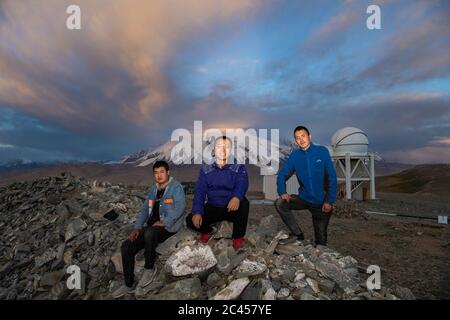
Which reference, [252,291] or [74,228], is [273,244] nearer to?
[252,291]

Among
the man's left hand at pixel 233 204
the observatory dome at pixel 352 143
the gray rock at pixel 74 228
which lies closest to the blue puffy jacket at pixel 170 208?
the man's left hand at pixel 233 204

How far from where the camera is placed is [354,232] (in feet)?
38.3

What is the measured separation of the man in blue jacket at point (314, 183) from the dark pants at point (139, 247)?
2981 millimetres

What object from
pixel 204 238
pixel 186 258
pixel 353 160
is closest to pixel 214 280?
pixel 186 258

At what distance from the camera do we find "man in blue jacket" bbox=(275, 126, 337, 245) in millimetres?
6383

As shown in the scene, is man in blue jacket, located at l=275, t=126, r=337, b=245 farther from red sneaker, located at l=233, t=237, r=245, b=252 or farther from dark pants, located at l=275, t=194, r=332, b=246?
red sneaker, located at l=233, t=237, r=245, b=252

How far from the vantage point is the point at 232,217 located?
5.58m

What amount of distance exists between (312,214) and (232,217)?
83.4 inches

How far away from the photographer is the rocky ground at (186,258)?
4.91 m

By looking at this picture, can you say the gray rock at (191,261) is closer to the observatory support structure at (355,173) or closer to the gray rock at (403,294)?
the gray rock at (403,294)

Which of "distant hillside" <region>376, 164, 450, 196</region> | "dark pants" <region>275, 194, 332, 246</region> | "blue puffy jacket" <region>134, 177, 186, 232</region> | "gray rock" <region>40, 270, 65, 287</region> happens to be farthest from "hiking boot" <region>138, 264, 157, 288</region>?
"distant hillside" <region>376, 164, 450, 196</region>
